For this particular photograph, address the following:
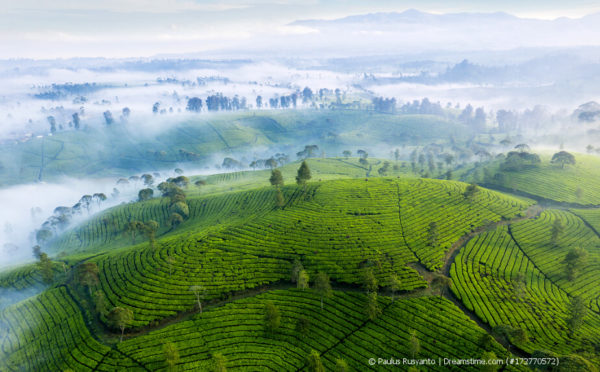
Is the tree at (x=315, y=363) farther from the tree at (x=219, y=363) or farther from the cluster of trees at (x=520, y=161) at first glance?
the cluster of trees at (x=520, y=161)

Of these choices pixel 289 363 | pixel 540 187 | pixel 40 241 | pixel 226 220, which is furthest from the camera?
pixel 40 241

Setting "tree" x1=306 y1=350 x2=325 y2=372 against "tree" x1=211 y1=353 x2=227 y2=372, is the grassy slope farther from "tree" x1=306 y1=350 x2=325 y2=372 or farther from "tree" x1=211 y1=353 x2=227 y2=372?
"tree" x1=211 y1=353 x2=227 y2=372

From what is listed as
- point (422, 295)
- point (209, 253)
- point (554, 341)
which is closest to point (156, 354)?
point (209, 253)

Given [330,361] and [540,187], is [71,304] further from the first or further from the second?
[540,187]

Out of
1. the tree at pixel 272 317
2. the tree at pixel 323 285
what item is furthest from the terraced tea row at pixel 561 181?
the tree at pixel 272 317

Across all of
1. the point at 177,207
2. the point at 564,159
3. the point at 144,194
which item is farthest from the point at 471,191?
the point at 144,194

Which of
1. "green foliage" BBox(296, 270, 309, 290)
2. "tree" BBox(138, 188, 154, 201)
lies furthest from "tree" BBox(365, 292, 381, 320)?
"tree" BBox(138, 188, 154, 201)
